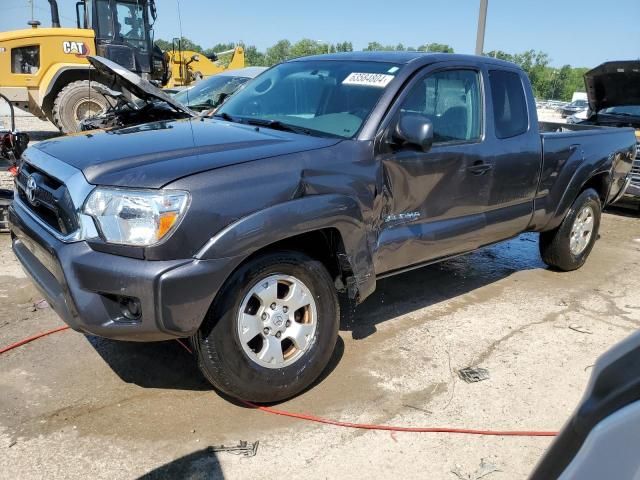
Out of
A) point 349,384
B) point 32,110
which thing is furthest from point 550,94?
point 349,384

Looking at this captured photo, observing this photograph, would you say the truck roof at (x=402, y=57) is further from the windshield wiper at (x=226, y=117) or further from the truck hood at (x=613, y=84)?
the truck hood at (x=613, y=84)

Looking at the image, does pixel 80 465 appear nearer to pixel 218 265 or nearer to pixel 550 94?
pixel 218 265

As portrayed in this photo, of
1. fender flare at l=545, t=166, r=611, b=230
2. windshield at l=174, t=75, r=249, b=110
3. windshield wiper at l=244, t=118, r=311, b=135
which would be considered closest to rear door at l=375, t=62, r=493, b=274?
windshield wiper at l=244, t=118, r=311, b=135

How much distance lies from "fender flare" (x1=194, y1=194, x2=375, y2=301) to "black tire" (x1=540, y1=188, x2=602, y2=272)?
2783 millimetres

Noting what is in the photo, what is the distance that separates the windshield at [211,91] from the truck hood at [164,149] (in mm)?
4861

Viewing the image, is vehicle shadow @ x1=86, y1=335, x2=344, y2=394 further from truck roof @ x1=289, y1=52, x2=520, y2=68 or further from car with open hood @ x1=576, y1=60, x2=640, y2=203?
car with open hood @ x1=576, y1=60, x2=640, y2=203

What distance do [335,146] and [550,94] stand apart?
113244 mm

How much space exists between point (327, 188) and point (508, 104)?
217 centimetres

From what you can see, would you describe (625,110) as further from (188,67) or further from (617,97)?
(188,67)

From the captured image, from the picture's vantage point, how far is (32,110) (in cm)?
1272

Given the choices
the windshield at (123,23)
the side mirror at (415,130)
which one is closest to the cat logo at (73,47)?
the windshield at (123,23)

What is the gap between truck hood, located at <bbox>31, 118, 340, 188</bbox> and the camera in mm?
2658

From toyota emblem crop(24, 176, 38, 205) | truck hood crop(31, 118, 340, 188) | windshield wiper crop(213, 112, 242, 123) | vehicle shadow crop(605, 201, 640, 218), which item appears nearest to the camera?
truck hood crop(31, 118, 340, 188)

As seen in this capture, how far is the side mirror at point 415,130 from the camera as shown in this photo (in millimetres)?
3346
